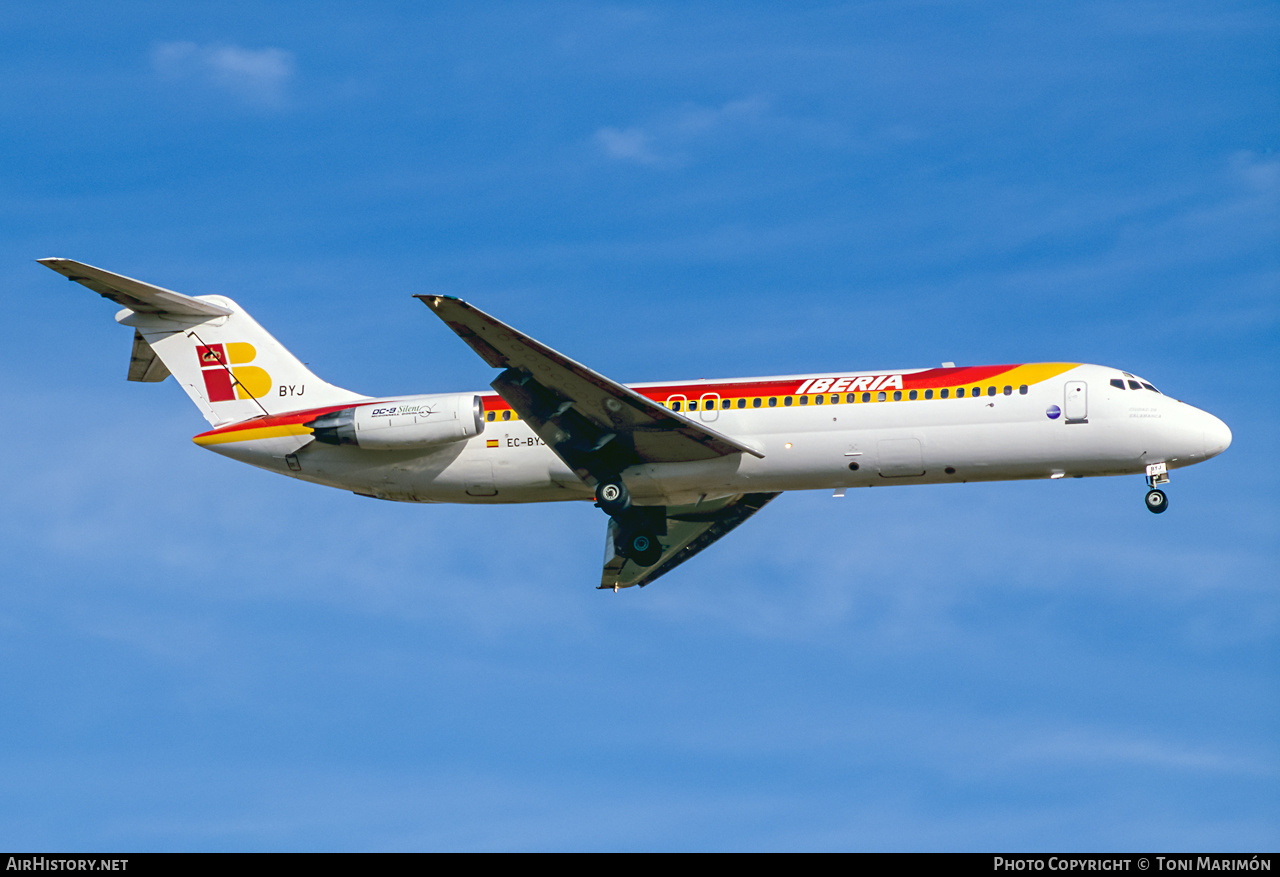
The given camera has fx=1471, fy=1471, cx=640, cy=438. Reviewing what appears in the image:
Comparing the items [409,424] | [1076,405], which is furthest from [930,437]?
[409,424]

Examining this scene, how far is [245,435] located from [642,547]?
31.2 feet

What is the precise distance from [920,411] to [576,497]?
798cm

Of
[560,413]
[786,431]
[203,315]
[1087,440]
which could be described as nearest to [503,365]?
[560,413]

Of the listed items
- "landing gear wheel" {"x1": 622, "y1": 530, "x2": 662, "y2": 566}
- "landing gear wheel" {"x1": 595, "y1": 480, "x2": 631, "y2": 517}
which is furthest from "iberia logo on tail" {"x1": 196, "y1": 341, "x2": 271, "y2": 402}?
"landing gear wheel" {"x1": 622, "y1": 530, "x2": 662, "y2": 566}

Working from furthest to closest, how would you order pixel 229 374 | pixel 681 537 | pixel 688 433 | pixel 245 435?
pixel 681 537 → pixel 229 374 → pixel 245 435 → pixel 688 433

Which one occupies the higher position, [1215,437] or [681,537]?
[1215,437]

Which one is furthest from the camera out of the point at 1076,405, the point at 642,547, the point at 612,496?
the point at 642,547

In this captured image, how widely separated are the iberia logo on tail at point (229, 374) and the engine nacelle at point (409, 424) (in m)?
3.41

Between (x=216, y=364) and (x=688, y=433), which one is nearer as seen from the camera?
(x=688, y=433)

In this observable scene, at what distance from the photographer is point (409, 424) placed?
31.9 meters

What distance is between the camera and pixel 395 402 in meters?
32.5

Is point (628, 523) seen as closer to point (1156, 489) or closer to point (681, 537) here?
point (681, 537)

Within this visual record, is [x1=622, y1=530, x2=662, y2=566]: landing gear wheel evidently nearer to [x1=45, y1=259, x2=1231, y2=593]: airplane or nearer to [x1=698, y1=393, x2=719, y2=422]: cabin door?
[x1=45, y1=259, x2=1231, y2=593]: airplane
